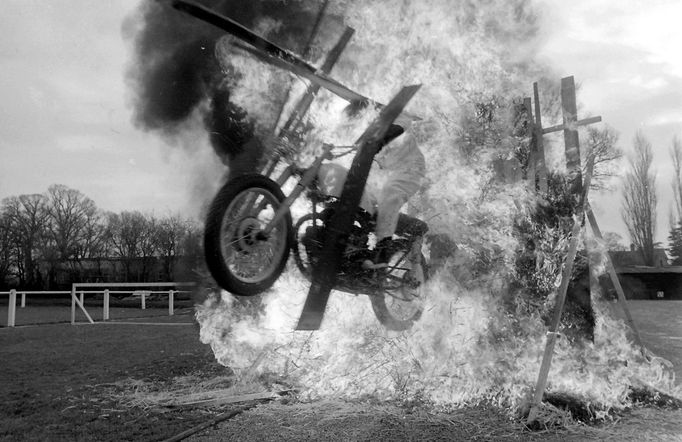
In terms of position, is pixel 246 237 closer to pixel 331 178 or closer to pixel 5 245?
pixel 331 178

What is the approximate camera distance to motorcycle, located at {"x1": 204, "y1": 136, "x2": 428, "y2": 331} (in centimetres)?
445

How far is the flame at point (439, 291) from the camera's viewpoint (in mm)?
6918

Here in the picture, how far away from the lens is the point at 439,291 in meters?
7.79

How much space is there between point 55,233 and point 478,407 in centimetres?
903

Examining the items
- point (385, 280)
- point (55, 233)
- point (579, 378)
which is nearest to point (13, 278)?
point (55, 233)

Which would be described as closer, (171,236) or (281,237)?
(281,237)

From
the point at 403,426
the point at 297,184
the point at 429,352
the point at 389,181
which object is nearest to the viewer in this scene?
the point at 297,184

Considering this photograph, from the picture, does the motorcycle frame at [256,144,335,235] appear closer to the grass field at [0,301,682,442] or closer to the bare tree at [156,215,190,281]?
the bare tree at [156,215,190,281]

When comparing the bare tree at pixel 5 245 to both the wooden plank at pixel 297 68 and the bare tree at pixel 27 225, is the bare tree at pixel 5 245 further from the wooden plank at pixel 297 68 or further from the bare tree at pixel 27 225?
the wooden plank at pixel 297 68

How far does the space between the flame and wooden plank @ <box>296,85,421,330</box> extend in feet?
4.62

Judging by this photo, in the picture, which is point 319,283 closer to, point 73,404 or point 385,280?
point 385,280

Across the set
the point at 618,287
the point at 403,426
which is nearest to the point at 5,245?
the point at 403,426

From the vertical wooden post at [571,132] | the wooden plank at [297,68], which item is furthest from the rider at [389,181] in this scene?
the vertical wooden post at [571,132]

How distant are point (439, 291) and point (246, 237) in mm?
4006
